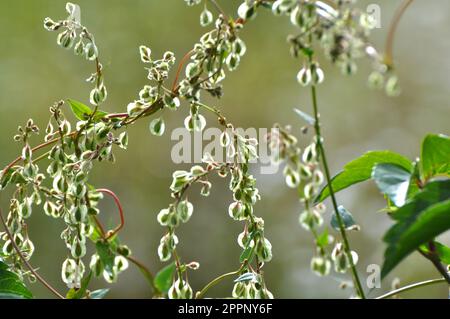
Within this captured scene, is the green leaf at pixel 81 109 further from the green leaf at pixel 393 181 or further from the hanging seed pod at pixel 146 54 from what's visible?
the green leaf at pixel 393 181

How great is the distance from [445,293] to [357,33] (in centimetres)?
294

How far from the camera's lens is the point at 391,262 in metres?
0.42

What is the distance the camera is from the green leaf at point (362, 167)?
1.70ft

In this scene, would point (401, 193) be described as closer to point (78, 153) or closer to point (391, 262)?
point (391, 262)

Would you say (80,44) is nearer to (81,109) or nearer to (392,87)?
(81,109)

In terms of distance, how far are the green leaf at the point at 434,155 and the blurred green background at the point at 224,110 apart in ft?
8.04

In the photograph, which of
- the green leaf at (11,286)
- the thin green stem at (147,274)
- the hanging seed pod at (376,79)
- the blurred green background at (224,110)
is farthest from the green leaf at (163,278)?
the blurred green background at (224,110)

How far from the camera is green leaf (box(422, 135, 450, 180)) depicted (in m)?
0.50

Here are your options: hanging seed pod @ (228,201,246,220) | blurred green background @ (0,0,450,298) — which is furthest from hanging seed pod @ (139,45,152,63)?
blurred green background @ (0,0,450,298)

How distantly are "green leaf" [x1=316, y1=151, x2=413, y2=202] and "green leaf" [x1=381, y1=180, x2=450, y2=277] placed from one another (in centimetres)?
6

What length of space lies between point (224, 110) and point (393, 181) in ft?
9.72

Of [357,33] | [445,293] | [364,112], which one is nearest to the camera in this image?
[357,33]

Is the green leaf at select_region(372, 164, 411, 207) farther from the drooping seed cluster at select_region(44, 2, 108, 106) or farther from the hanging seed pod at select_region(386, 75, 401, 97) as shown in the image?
the drooping seed cluster at select_region(44, 2, 108, 106)
